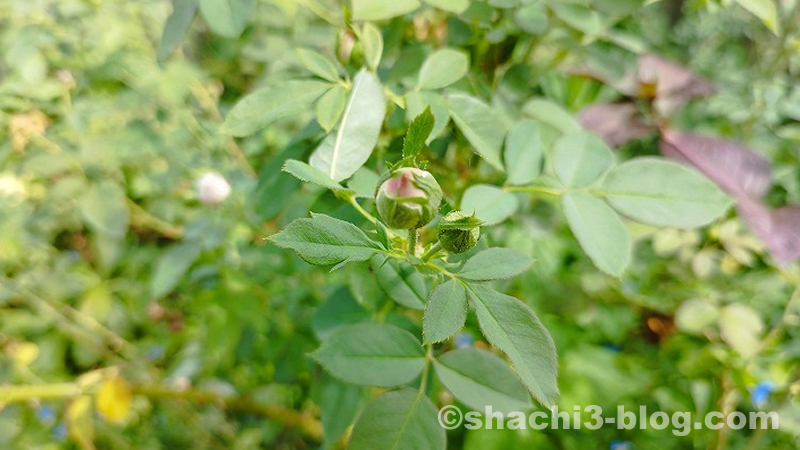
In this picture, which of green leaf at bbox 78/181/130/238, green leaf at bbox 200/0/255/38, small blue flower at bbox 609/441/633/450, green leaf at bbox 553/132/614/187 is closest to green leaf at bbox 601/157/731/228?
green leaf at bbox 553/132/614/187

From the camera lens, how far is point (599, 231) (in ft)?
1.63

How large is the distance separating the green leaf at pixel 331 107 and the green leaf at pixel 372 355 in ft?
0.55

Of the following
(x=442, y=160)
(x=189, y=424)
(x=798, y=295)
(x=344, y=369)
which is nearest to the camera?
(x=344, y=369)

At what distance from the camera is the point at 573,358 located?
42.4 inches

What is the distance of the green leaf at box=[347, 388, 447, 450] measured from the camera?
429mm

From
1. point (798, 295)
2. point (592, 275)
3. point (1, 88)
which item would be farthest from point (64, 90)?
point (798, 295)

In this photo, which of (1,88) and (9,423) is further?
(9,423)

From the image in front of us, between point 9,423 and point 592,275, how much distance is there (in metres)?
1.11

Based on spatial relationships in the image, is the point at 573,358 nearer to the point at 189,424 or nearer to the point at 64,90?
the point at 189,424

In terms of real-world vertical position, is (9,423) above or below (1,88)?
below

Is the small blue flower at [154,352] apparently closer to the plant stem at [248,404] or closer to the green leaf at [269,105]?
the plant stem at [248,404]

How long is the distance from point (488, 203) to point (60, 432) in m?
1.33

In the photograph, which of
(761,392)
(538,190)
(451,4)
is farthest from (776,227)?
(451,4)

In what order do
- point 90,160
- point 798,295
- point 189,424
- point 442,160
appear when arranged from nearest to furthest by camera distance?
point 442,160, point 798,295, point 90,160, point 189,424
